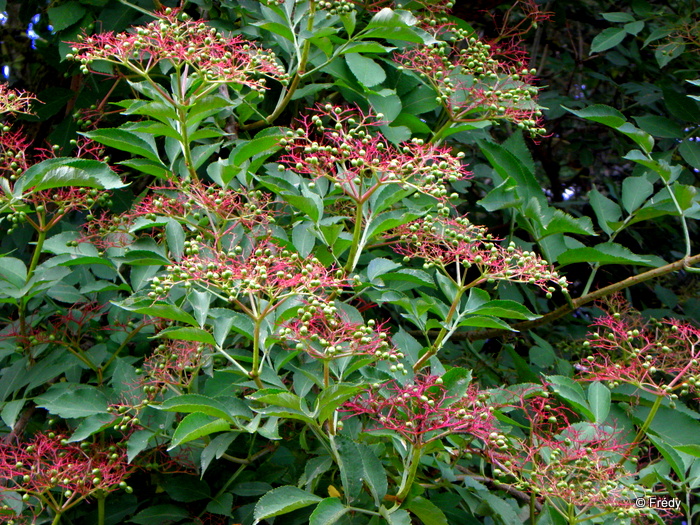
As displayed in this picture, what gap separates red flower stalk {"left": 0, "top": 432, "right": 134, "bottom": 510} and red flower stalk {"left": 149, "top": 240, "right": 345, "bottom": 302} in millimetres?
446

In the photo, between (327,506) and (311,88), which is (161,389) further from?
(311,88)

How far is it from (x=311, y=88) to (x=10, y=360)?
1206mm

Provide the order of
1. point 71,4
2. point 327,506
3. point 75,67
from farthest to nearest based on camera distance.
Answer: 1. point 75,67
2. point 71,4
3. point 327,506

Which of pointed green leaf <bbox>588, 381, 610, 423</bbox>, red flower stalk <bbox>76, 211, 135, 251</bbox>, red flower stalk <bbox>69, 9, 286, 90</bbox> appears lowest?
pointed green leaf <bbox>588, 381, 610, 423</bbox>

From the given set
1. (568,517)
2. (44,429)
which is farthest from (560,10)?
(44,429)

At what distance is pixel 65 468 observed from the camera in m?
1.70

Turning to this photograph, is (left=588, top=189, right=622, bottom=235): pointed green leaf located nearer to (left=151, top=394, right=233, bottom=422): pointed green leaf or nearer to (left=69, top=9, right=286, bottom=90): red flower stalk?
(left=69, top=9, right=286, bottom=90): red flower stalk

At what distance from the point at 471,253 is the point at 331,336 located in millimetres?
403

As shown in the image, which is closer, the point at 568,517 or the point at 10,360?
the point at 568,517

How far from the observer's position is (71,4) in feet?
7.76

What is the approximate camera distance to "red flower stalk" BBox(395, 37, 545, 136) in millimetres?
2104

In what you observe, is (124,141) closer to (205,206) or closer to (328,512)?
(205,206)

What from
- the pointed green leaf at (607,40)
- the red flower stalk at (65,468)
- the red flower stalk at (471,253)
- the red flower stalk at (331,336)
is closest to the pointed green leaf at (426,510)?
the red flower stalk at (331,336)

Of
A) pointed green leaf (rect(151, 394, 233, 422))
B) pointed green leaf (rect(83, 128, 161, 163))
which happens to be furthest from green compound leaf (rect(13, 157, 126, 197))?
pointed green leaf (rect(151, 394, 233, 422))
